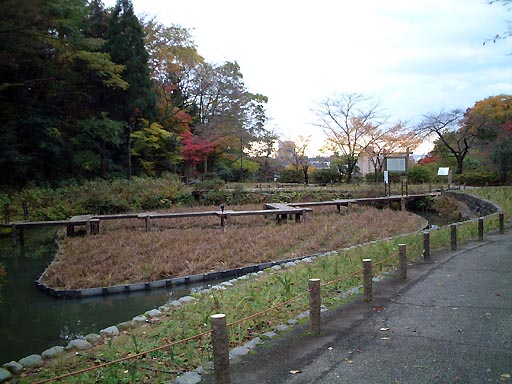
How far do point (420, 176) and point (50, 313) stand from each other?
31.0 m

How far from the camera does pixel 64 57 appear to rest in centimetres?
2214

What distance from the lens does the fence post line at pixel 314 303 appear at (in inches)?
182

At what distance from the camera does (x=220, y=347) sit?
3422mm

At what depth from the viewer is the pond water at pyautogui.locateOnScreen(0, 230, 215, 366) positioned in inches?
255

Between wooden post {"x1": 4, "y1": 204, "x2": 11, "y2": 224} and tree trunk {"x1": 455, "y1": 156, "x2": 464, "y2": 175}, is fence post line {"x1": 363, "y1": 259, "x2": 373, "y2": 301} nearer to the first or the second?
wooden post {"x1": 4, "y1": 204, "x2": 11, "y2": 224}

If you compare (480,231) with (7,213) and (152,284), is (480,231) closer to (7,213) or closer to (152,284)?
(152,284)

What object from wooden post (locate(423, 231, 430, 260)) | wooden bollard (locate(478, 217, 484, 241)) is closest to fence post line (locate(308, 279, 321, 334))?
wooden post (locate(423, 231, 430, 260))

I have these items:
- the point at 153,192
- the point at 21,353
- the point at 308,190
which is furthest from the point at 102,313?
the point at 308,190

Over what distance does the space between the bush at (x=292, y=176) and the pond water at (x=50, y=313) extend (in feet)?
97.6

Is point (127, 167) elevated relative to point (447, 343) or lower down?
elevated

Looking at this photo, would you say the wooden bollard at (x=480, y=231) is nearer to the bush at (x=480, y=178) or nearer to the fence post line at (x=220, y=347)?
the fence post line at (x=220, y=347)

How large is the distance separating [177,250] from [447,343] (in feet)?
27.1

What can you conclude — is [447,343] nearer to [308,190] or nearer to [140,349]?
[140,349]

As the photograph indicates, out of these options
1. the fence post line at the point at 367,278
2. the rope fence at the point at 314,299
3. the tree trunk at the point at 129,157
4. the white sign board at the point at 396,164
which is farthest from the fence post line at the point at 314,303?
the tree trunk at the point at 129,157
